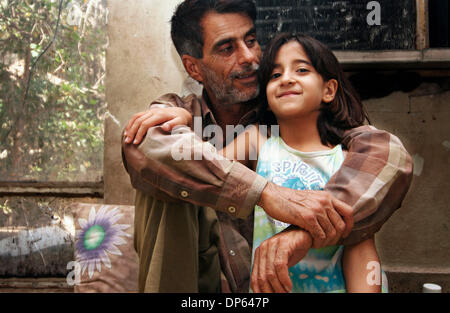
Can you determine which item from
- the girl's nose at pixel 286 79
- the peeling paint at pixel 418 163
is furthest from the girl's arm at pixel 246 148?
the peeling paint at pixel 418 163

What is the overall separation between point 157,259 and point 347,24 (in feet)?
4.66

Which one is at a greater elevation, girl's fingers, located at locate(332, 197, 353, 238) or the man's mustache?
the man's mustache

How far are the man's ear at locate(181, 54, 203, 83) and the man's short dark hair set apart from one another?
0.06ft

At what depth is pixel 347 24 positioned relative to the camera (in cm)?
184

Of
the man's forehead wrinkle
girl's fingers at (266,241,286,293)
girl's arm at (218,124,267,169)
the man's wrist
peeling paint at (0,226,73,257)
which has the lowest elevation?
peeling paint at (0,226,73,257)

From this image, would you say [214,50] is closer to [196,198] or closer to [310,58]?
[310,58]

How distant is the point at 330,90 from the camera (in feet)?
4.91

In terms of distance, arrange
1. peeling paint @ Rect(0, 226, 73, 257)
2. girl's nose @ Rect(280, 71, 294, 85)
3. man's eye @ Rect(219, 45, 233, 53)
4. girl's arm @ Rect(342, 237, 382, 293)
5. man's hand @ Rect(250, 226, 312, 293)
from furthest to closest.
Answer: peeling paint @ Rect(0, 226, 73, 257)
man's eye @ Rect(219, 45, 233, 53)
girl's nose @ Rect(280, 71, 294, 85)
girl's arm @ Rect(342, 237, 382, 293)
man's hand @ Rect(250, 226, 312, 293)

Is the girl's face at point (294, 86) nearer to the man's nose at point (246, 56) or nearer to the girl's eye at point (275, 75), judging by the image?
the girl's eye at point (275, 75)

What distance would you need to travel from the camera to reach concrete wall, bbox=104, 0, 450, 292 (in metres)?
1.82

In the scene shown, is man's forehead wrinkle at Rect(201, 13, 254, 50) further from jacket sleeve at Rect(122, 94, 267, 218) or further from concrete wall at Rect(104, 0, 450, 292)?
jacket sleeve at Rect(122, 94, 267, 218)

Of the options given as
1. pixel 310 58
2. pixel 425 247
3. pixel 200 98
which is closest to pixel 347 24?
pixel 310 58

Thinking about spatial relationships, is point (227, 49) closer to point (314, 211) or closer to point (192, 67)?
point (192, 67)

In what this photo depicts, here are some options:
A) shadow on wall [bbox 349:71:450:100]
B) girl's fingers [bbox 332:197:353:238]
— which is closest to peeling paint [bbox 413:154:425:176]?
shadow on wall [bbox 349:71:450:100]
